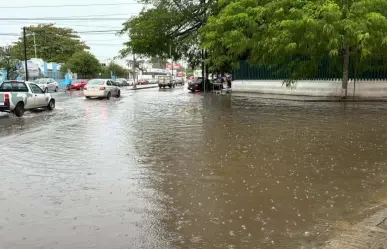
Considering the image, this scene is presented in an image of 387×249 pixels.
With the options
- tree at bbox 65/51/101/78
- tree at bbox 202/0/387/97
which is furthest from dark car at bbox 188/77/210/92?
tree at bbox 65/51/101/78

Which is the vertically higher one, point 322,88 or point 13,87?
point 13,87

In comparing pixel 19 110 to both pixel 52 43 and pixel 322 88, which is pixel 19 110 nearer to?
pixel 322 88

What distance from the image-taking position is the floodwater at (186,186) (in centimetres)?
500

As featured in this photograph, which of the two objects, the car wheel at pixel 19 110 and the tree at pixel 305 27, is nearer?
the car wheel at pixel 19 110

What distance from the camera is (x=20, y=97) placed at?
18.5 meters

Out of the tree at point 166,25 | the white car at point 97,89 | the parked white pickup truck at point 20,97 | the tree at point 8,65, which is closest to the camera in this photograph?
the parked white pickup truck at point 20,97

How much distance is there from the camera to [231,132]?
1297 cm

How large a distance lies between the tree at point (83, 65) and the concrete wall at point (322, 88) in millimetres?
38407

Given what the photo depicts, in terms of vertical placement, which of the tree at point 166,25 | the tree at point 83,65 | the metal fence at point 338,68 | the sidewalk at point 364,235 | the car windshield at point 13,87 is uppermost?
the tree at point 166,25

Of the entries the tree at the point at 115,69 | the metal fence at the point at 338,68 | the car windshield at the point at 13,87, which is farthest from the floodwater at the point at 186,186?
the tree at the point at 115,69

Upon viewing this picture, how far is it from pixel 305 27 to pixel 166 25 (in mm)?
22059

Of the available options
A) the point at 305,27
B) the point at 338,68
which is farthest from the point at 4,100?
the point at 338,68

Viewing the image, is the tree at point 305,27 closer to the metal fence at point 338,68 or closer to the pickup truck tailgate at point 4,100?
the metal fence at point 338,68

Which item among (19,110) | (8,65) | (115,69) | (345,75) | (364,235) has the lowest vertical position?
(364,235)
